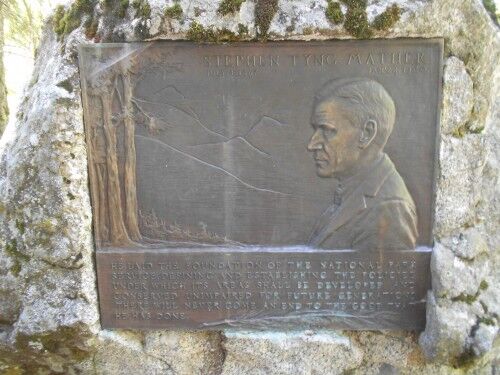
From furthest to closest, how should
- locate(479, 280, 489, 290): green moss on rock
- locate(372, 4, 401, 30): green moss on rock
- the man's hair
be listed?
locate(479, 280, 489, 290): green moss on rock
the man's hair
locate(372, 4, 401, 30): green moss on rock

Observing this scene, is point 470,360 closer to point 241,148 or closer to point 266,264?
point 266,264

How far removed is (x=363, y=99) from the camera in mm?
2281

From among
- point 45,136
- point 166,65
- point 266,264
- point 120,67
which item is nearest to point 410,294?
point 266,264

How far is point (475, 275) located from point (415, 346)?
1.70ft

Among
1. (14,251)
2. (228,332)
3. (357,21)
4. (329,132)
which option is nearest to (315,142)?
(329,132)

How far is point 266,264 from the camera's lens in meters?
2.47

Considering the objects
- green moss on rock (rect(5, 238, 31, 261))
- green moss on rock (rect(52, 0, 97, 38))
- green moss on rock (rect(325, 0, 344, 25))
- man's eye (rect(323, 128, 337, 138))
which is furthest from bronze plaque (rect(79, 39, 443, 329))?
green moss on rock (rect(5, 238, 31, 261))

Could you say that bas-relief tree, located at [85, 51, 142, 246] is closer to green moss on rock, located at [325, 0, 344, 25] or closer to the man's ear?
green moss on rock, located at [325, 0, 344, 25]

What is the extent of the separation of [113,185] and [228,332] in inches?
40.4

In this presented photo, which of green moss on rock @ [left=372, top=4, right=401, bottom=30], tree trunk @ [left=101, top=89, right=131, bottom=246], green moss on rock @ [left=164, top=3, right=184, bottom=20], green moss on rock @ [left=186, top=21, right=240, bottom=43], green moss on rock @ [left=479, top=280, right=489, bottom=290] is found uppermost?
green moss on rock @ [left=164, top=3, right=184, bottom=20]

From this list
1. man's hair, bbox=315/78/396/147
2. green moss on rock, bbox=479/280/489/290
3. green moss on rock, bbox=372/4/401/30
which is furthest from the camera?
green moss on rock, bbox=479/280/489/290

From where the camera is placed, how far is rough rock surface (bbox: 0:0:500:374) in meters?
2.21

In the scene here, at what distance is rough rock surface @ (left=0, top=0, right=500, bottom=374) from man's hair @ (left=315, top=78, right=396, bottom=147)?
Answer: 25 cm

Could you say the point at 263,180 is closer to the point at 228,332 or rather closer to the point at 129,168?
the point at 129,168
